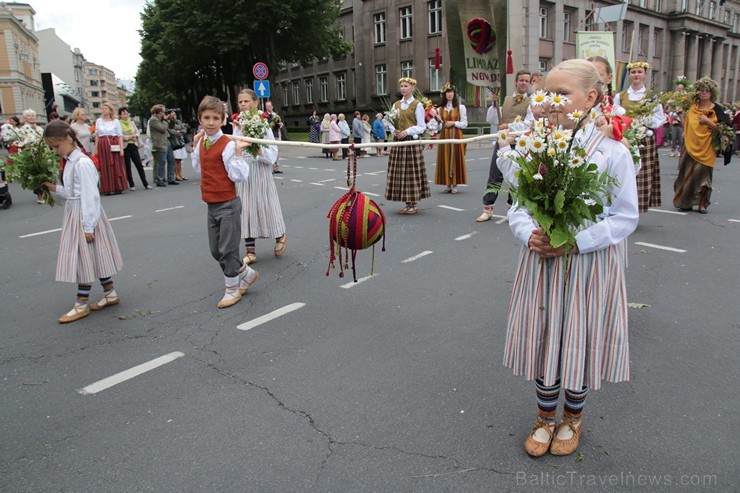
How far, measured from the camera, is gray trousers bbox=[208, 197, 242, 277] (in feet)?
17.1

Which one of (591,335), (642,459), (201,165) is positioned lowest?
(642,459)

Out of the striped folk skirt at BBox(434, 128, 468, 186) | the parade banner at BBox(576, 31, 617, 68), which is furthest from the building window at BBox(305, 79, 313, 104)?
the striped folk skirt at BBox(434, 128, 468, 186)

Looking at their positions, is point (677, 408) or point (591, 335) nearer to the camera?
point (591, 335)

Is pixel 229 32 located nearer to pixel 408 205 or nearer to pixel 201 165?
pixel 408 205

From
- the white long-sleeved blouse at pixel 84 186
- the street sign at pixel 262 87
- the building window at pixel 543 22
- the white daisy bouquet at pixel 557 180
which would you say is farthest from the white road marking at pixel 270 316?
the building window at pixel 543 22

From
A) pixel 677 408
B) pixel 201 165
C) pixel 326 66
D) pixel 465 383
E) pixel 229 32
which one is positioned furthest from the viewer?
pixel 326 66

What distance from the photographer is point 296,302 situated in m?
5.33

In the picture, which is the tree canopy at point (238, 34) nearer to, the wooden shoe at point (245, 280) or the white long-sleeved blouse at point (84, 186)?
the white long-sleeved blouse at point (84, 186)

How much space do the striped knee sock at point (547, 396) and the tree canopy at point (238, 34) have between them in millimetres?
34104

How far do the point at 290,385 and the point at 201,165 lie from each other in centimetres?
256

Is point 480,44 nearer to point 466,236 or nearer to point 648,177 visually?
point 466,236

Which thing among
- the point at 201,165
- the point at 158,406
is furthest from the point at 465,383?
the point at 201,165

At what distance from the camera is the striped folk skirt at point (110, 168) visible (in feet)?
43.7

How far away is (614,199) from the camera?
2.67 meters
